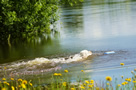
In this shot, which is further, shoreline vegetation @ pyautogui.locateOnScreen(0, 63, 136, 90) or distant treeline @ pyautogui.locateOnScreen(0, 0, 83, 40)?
distant treeline @ pyautogui.locateOnScreen(0, 0, 83, 40)

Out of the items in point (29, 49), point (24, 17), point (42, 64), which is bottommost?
point (29, 49)

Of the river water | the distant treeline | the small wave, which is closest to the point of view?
the river water

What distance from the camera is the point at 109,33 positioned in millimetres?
23781

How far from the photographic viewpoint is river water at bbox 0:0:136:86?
13595 mm

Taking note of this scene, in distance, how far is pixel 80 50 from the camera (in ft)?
59.5

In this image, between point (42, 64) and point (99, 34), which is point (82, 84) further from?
point (99, 34)

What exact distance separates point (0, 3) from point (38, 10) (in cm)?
271

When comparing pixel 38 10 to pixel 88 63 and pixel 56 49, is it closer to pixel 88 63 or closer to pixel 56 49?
pixel 56 49

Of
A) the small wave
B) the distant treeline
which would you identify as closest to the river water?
the small wave

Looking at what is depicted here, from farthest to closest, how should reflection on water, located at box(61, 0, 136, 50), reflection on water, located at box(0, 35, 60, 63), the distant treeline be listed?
the distant treeline, reflection on water, located at box(61, 0, 136, 50), reflection on water, located at box(0, 35, 60, 63)

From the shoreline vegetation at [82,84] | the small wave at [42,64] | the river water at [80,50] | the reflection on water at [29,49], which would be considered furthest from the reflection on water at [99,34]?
the shoreline vegetation at [82,84]

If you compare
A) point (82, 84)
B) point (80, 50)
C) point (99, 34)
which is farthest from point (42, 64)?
point (99, 34)

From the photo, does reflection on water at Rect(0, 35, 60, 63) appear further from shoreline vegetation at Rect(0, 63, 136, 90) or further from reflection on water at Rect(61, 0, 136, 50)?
shoreline vegetation at Rect(0, 63, 136, 90)

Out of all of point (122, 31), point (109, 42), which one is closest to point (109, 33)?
point (122, 31)
